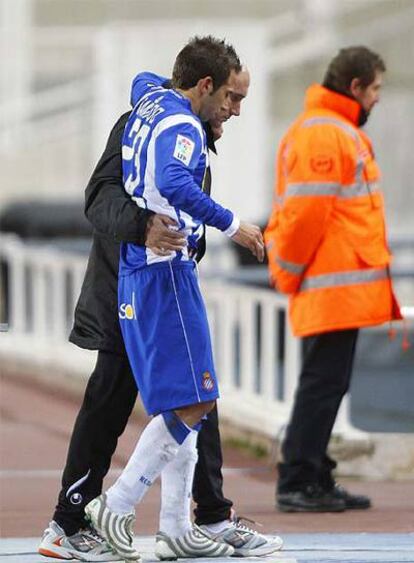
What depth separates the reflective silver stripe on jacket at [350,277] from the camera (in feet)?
25.3

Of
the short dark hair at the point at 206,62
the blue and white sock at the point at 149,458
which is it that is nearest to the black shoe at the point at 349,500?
the blue and white sock at the point at 149,458

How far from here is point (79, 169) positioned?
19.1m

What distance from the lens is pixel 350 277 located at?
25.3 ft

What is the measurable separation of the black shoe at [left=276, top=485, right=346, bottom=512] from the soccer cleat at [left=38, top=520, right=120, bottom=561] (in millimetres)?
1589

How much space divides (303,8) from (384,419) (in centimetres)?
1155

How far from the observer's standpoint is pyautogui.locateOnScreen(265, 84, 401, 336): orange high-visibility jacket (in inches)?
301

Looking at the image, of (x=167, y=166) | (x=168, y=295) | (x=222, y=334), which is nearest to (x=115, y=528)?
(x=168, y=295)

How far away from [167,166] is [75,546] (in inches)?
50.3

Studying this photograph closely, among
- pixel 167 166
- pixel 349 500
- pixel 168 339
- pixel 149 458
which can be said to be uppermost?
pixel 167 166

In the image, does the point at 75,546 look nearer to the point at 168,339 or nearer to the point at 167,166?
the point at 168,339

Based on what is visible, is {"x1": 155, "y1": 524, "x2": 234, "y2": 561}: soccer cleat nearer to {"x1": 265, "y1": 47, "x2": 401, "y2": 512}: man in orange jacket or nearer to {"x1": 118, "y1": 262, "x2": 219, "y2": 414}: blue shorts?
{"x1": 118, "y1": 262, "x2": 219, "y2": 414}: blue shorts

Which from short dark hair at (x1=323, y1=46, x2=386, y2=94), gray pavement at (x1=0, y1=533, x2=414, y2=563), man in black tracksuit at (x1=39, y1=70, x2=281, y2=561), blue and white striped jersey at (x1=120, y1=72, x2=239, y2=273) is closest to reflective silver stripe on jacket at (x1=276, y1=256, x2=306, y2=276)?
short dark hair at (x1=323, y1=46, x2=386, y2=94)

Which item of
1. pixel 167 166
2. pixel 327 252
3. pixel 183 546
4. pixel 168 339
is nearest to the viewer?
pixel 167 166

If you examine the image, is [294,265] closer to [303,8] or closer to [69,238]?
[69,238]
